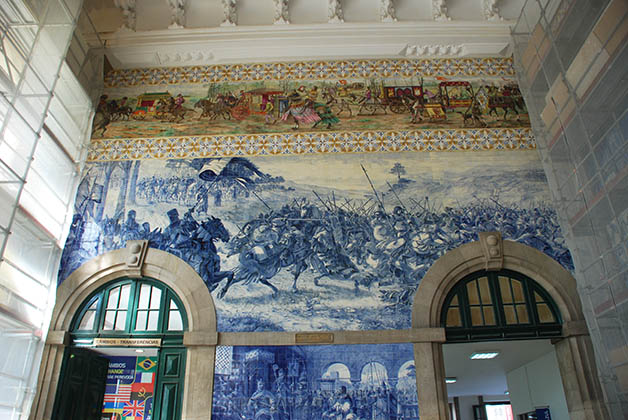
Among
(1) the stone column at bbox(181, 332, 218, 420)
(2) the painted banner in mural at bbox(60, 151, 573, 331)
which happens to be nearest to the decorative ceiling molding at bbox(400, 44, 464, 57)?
(2) the painted banner in mural at bbox(60, 151, 573, 331)

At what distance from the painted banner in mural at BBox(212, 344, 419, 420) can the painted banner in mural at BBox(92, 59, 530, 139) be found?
4.31 meters

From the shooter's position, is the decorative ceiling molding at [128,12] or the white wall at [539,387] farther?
the decorative ceiling molding at [128,12]

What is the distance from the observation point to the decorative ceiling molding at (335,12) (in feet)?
35.6

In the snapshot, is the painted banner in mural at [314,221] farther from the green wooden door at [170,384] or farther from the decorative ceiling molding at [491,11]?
the decorative ceiling molding at [491,11]

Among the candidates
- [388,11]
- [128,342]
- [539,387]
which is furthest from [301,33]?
[539,387]

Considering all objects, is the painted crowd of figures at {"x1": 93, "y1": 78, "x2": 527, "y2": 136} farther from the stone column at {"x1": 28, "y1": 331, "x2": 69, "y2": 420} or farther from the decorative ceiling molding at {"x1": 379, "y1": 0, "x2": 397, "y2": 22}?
the stone column at {"x1": 28, "y1": 331, "x2": 69, "y2": 420}

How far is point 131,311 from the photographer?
8.84 metres

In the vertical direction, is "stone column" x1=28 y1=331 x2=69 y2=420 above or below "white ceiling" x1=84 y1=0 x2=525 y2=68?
below

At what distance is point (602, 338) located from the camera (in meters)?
7.46

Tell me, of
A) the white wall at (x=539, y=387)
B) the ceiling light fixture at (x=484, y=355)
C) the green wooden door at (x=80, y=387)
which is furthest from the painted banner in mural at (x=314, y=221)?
the ceiling light fixture at (x=484, y=355)

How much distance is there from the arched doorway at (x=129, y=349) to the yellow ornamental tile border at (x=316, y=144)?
2.65 m

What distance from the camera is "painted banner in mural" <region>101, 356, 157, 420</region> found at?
944 centimetres

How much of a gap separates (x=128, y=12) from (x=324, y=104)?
4632mm

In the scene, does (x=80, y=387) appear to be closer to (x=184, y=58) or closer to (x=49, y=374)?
(x=49, y=374)
